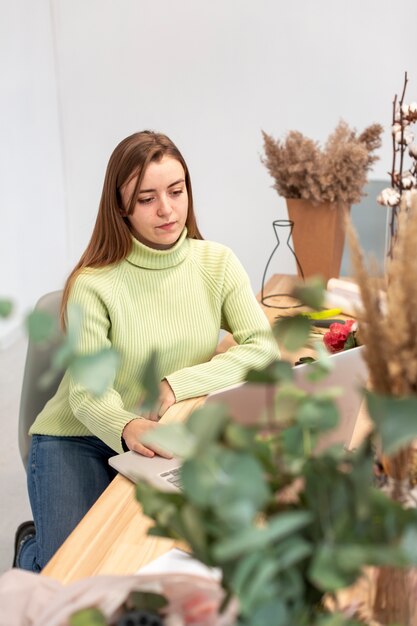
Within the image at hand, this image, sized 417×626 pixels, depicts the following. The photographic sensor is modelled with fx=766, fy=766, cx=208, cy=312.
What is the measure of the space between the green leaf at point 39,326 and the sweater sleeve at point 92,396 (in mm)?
835

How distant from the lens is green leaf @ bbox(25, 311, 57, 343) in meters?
0.51

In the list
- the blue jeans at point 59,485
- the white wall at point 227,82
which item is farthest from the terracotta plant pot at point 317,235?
the white wall at point 227,82

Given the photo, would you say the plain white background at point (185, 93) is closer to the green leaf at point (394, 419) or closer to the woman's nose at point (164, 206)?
the woman's nose at point (164, 206)

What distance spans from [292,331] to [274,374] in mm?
35

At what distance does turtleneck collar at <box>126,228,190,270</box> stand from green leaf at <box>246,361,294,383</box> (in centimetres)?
114

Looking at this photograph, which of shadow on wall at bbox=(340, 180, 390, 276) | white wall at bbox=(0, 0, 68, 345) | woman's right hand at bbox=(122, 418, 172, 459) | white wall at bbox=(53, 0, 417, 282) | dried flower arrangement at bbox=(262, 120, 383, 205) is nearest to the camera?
woman's right hand at bbox=(122, 418, 172, 459)

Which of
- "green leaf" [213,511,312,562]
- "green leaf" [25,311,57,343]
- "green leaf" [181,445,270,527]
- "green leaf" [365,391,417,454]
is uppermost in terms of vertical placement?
"green leaf" [25,311,57,343]

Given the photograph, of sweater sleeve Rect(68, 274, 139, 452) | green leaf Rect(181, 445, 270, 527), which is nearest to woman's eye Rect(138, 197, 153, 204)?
sweater sleeve Rect(68, 274, 139, 452)

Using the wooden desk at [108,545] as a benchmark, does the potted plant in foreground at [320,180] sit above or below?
above

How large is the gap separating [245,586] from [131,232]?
1.29 metres

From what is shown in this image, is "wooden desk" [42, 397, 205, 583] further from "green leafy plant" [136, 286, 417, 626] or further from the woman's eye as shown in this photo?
the woman's eye

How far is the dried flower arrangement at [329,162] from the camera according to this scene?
216 centimetres

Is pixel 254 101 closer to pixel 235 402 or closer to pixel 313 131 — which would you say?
pixel 313 131

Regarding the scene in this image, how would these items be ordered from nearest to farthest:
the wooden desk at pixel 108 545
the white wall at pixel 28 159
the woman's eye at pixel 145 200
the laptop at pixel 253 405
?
→ the wooden desk at pixel 108 545
the laptop at pixel 253 405
the woman's eye at pixel 145 200
the white wall at pixel 28 159
